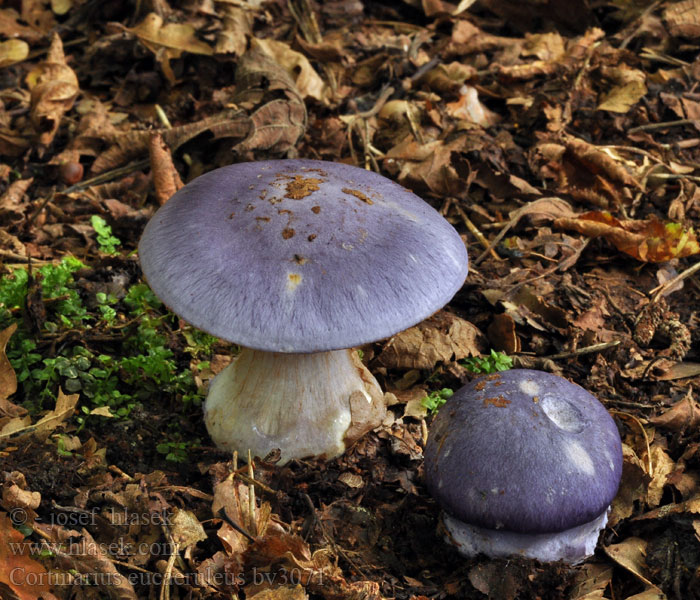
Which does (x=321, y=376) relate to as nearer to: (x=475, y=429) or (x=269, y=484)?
(x=269, y=484)

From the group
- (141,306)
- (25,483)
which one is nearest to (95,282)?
(141,306)

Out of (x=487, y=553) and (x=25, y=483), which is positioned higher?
(x=25, y=483)

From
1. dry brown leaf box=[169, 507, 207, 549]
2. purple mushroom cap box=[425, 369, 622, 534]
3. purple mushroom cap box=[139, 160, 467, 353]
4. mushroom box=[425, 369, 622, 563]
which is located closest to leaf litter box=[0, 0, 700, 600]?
dry brown leaf box=[169, 507, 207, 549]

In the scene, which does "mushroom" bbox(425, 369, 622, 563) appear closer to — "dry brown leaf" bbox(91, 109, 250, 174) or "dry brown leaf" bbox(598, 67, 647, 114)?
"dry brown leaf" bbox(91, 109, 250, 174)

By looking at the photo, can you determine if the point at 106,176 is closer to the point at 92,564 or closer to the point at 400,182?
the point at 400,182

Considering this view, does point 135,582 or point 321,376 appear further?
point 321,376

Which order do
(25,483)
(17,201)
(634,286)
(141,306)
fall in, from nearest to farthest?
1. (25,483)
2. (141,306)
3. (634,286)
4. (17,201)

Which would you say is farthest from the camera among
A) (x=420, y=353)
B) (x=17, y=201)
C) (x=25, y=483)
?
(x=17, y=201)
